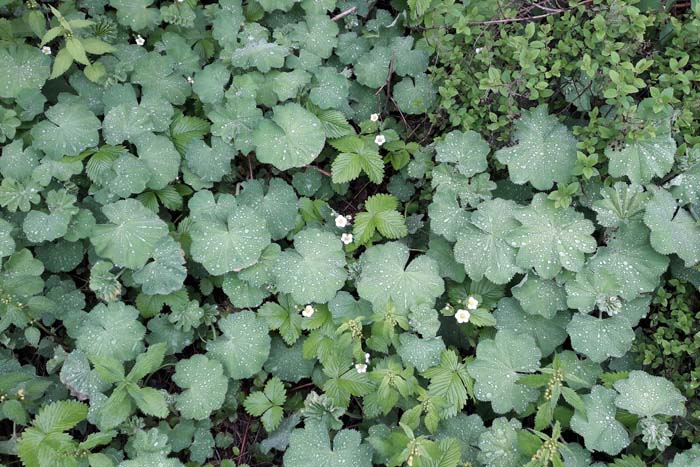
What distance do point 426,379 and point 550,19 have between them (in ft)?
6.74

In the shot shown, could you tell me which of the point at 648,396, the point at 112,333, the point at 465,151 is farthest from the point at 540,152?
the point at 112,333

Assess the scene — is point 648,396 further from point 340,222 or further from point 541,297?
point 340,222

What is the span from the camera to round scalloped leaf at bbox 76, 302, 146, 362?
3.24 meters

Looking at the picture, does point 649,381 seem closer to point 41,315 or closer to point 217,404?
point 217,404

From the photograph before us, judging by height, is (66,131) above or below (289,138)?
above

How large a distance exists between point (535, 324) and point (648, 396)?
646mm

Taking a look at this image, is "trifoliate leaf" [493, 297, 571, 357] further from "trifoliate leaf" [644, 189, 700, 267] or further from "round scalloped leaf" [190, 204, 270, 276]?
"round scalloped leaf" [190, 204, 270, 276]

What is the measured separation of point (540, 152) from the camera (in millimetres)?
3377

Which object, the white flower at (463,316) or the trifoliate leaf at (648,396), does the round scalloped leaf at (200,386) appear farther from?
the trifoliate leaf at (648,396)

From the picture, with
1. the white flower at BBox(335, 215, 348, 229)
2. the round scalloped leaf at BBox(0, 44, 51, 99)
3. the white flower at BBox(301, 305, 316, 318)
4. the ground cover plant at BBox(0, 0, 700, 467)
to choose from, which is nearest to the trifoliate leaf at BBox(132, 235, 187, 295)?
the ground cover plant at BBox(0, 0, 700, 467)

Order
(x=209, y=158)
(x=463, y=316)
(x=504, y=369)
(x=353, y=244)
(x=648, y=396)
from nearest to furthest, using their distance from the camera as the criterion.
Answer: (x=648, y=396)
(x=504, y=369)
(x=463, y=316)
(x=353, y=244)
(x=209, y=158)

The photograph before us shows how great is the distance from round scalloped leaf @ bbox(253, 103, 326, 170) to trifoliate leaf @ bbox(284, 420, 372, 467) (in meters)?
1.49

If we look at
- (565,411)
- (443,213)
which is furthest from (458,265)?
(565,411)

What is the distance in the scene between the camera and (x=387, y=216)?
3.55m
